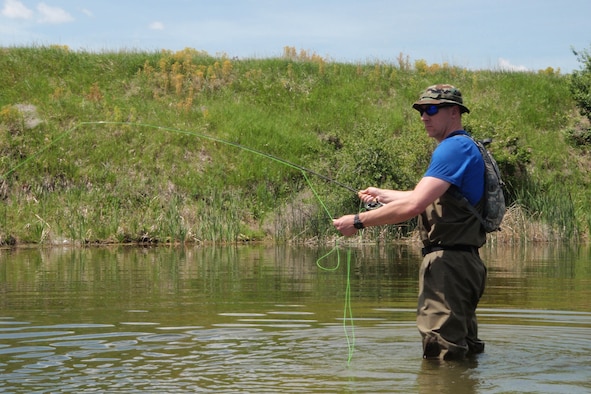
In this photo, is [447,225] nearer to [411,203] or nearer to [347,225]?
[411,203]

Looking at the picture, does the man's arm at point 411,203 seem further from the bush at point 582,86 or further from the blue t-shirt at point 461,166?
the bush at point 582,86

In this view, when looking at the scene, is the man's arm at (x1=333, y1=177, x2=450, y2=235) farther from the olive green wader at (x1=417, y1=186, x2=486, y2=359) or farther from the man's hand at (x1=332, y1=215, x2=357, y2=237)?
the olive green wader at (x1=417, y1=186, x2=486, y2=359)

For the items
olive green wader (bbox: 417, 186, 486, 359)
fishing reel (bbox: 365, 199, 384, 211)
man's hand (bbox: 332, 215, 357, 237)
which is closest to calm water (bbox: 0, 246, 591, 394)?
olive green wader (bbox: 417, 186, 486, 359)

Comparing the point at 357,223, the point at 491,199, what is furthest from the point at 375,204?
the point at 491,199

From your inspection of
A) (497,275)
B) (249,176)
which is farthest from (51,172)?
(497,275)

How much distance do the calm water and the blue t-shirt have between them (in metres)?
1.17

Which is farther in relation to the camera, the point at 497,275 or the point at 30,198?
the point at 30,198

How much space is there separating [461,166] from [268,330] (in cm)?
323

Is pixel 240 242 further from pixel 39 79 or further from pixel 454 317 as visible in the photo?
pixel 454 317

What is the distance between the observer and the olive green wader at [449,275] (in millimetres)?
6508

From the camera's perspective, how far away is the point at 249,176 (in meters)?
28.7

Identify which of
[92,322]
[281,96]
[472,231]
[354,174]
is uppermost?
[281,96]

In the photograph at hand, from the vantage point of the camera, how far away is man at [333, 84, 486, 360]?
6.32 metres

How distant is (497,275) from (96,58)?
943 inches
